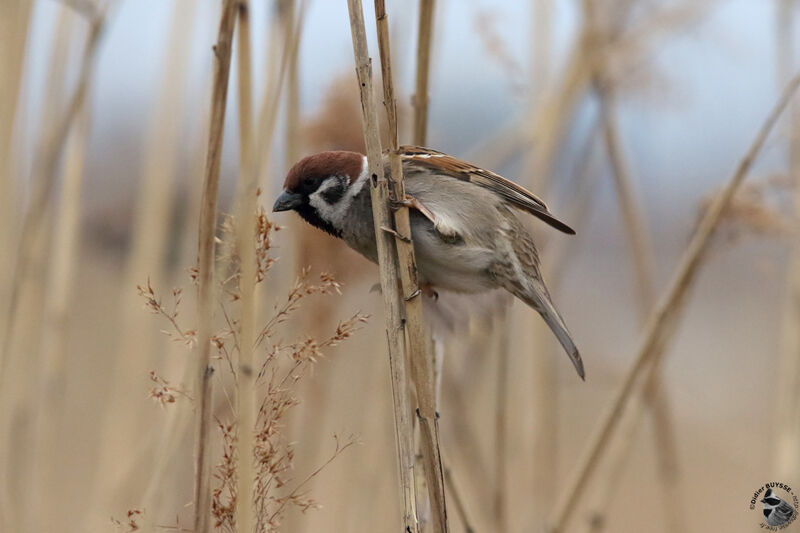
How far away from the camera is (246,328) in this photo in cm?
109

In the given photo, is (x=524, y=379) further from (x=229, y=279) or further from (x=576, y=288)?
(x=576, y=288)

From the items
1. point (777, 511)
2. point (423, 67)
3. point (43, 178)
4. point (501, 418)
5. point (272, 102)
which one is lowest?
point (777, 511)

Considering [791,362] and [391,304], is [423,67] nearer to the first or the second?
[391,304]

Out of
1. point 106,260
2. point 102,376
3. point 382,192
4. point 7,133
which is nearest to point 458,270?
point 382,192

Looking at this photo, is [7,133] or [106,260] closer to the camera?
[7,133]

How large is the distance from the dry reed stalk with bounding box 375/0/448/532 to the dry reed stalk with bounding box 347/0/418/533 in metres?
0.03

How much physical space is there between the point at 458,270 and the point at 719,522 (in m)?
2.70

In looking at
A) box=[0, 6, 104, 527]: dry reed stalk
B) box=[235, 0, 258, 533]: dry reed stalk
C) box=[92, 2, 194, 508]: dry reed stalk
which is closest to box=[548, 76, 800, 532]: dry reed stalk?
box=[235, 0, 258, 533]: dry reed stalk

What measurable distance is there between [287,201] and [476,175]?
0.47m

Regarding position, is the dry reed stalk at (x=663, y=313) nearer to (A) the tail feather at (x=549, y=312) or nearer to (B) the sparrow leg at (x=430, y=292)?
(A) the tail feather at (x=549, y=312)

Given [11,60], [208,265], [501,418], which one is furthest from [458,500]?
[11,60]

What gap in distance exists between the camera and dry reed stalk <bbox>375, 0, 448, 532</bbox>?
1252 millimetres

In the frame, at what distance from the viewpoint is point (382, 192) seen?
1.38 meters

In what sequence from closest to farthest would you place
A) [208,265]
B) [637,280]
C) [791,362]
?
1. [208,265]
2. [791,362]
3. [637,280]
